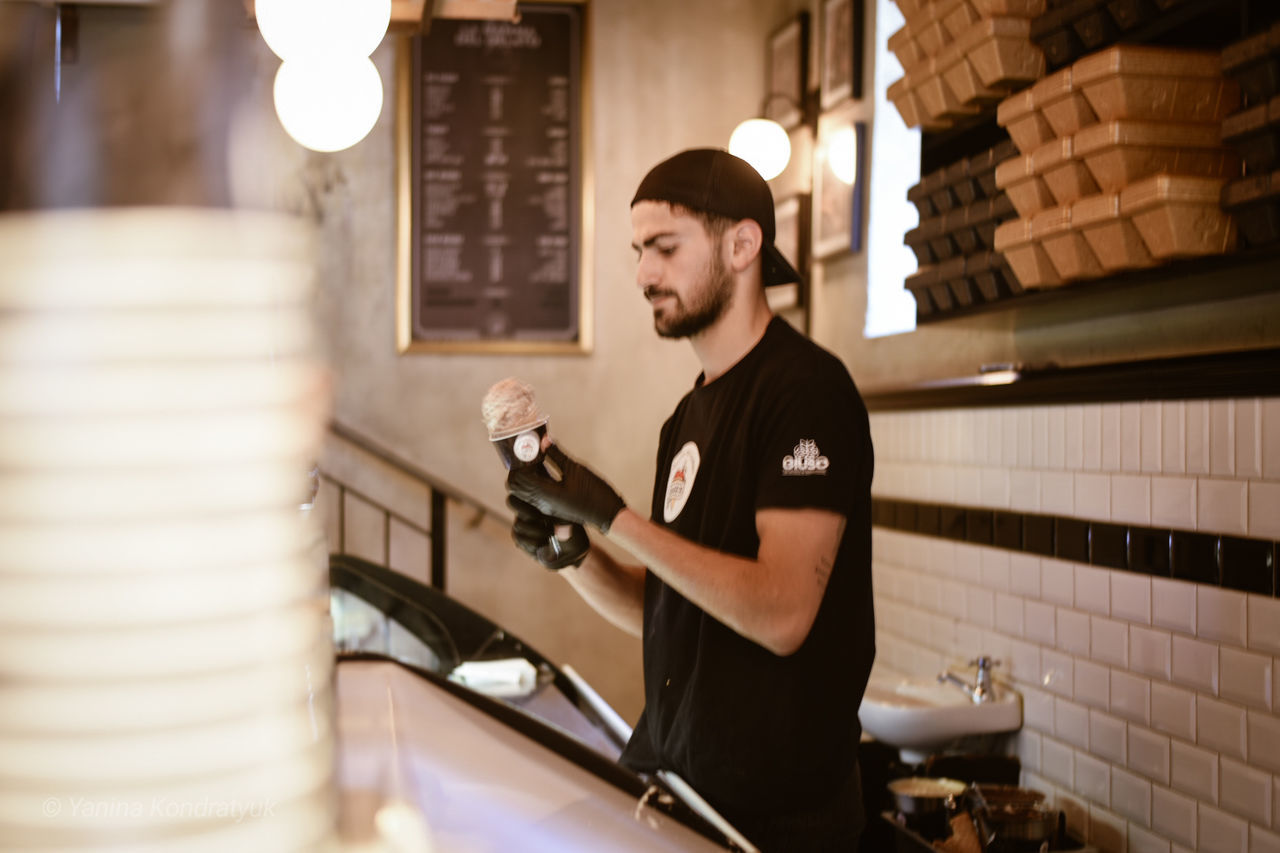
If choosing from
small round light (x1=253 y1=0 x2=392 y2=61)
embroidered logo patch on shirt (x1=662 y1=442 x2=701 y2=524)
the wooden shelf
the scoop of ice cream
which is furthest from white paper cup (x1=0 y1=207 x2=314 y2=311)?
the wooden shelf

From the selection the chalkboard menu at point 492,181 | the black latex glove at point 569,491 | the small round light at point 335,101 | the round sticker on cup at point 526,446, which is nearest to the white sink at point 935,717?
the black latex glove at point 569,491

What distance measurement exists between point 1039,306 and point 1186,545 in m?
0.96

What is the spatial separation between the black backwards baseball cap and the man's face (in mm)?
26

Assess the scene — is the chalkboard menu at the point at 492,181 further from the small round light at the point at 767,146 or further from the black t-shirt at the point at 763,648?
the black t-shirt at the point at 763,648

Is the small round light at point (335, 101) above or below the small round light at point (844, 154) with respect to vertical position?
below

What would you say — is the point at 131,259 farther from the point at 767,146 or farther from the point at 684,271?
the point at 767,146

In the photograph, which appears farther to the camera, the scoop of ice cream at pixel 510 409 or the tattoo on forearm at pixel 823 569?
the tattoo on forearm at pixel 823 569

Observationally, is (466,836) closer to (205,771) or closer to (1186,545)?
(205,771)

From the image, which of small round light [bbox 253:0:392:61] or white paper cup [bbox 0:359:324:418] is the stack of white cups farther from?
small round light [bbox 253:0:392:61]

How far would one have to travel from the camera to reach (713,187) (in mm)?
1744

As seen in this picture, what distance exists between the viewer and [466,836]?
2.75 feet

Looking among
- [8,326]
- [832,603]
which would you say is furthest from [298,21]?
[8,326]

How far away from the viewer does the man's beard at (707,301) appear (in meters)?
1.74

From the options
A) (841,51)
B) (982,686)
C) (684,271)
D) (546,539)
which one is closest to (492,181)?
(841,51)
